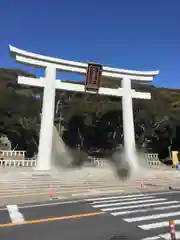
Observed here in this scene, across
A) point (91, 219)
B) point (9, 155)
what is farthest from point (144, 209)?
point (9, 155)

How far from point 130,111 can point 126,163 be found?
4406mm

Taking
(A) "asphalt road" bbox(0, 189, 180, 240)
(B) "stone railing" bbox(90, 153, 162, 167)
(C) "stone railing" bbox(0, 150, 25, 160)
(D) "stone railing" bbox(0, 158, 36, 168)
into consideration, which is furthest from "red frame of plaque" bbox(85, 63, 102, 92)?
(A) "asphalt road" bbox(0, 189, 180, 240)

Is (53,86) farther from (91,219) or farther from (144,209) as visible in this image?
(91,219)

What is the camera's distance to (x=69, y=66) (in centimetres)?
2092

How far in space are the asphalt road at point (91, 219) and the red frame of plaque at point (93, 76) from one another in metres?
10.2

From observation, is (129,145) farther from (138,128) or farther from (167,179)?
(138,128)

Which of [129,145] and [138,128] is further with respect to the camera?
[138,128]

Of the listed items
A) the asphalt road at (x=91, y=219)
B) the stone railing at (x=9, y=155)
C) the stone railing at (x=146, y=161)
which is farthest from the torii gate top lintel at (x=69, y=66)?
the asphalt road at (x=91, y=219)

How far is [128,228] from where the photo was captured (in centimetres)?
820

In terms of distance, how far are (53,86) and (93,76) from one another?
3.32 m

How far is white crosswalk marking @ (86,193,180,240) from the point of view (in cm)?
849


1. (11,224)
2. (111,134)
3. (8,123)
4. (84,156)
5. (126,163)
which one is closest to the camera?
(11,224)

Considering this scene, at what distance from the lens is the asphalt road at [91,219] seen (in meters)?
7.62

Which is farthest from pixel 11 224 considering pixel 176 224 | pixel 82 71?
pixel 82 71
